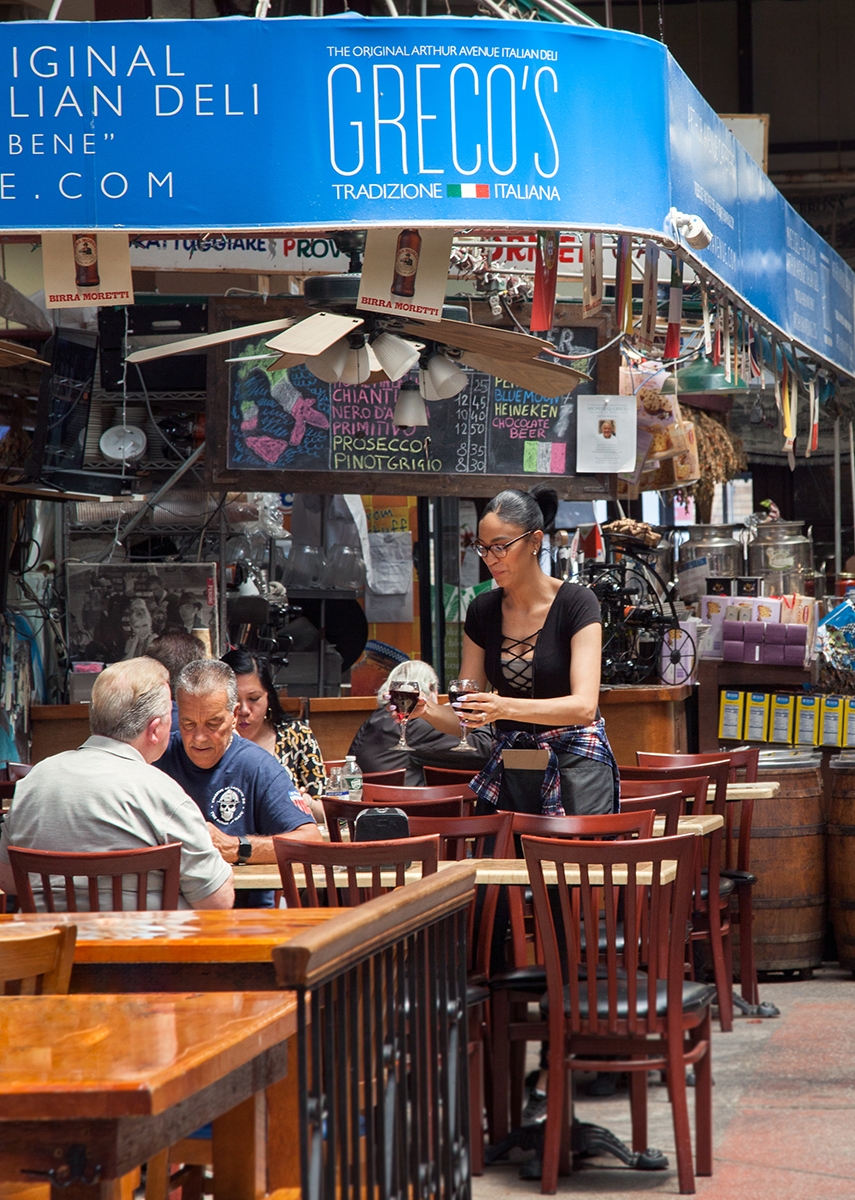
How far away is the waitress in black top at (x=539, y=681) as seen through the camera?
184 inches

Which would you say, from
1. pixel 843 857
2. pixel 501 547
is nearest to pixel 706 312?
pixel 501 547

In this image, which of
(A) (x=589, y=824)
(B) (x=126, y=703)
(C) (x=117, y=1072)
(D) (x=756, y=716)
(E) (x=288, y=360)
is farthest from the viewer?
(D) (x=756, y=716)

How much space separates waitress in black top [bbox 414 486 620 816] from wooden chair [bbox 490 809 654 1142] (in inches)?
10.4

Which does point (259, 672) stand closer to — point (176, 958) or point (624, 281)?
point (624, 281)

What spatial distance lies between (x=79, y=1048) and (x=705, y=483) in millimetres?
8964

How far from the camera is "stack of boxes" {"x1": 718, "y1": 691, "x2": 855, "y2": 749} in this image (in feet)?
24.1

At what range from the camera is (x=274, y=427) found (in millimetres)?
6980

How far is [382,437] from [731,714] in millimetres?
2365

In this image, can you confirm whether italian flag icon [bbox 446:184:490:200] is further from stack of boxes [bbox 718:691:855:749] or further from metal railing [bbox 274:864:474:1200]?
stack of boxes [bbox 718:691:855:749]

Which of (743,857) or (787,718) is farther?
(787,718)

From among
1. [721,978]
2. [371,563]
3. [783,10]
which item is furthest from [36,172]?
[783,10]

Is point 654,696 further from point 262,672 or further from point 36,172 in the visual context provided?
point 36,172

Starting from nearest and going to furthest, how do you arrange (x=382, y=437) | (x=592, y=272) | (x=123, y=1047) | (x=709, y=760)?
(x=123, y=1047) → (x=592, y=272) → (x=709, y=760) → (x=382, y=437)

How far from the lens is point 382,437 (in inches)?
279
